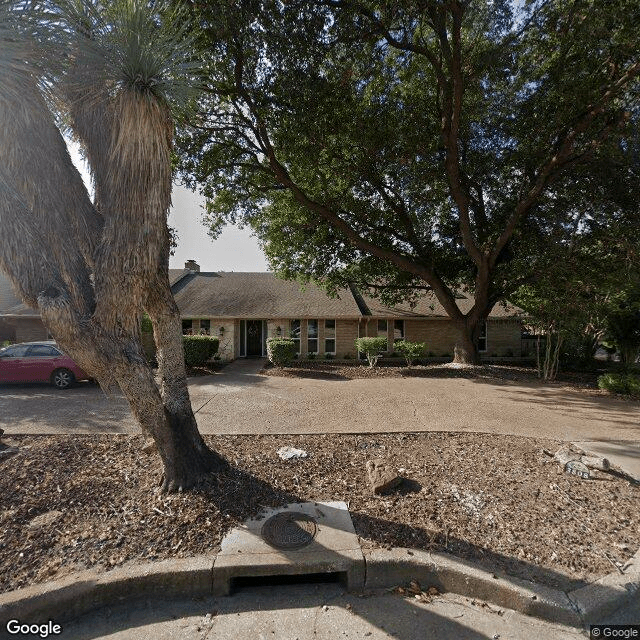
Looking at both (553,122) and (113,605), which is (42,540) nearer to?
(113,605)

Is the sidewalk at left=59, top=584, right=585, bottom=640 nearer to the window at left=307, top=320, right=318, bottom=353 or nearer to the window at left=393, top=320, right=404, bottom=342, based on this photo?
the window at left=307, top=320, right=318, bottom=353

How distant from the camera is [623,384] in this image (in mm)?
9023

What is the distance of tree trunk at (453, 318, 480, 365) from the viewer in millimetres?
13156

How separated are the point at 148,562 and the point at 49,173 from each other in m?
3.63

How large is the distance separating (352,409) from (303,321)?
31.5 ft

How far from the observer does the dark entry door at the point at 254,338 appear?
1692 cm

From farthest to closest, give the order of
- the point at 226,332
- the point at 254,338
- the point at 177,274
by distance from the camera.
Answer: the point at 177,274 → the point at 254,338 → the point at 226,332

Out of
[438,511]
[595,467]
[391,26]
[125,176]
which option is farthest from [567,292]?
[125,176]

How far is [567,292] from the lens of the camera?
10.3m

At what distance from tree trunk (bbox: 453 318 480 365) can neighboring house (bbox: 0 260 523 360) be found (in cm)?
194

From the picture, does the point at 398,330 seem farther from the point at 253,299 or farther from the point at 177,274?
the point at 177,274

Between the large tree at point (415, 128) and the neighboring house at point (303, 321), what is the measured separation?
2.44 metres

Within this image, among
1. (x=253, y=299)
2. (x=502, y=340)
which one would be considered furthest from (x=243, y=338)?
(x=502, y=340)

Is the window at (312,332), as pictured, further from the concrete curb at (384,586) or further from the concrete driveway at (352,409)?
the concrete curb at (384,586)
